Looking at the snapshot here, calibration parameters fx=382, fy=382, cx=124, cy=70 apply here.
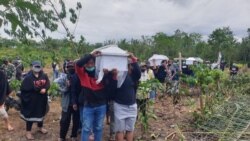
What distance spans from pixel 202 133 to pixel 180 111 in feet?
8.39

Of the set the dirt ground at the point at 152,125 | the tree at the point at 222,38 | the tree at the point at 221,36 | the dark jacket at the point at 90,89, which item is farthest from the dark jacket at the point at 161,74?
the tree at the point at 221,36

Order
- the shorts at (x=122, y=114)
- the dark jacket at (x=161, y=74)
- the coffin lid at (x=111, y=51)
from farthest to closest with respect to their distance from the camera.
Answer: the dark jacket at (x=161, y=74) → the shorts at (x=122, y=114) → the coffin lid at (x=111, y=51)

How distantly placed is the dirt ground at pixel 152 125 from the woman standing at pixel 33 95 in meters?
0.35

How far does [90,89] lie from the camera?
4961mm

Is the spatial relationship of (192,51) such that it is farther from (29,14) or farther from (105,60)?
(29,14)

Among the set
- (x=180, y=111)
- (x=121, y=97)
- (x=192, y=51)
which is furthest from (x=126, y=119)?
(x=192, y=51)

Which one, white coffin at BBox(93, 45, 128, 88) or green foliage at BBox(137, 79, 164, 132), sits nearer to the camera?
white coffin at BBox(93, 45, 128, 88)

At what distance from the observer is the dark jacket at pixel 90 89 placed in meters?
4.94

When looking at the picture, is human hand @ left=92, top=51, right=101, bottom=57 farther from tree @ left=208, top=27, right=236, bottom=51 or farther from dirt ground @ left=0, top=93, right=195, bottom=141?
tree @ left=208, top=27, right=236, bottom=51

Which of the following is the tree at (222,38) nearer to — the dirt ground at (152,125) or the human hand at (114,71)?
the dirt ground at (152,125)

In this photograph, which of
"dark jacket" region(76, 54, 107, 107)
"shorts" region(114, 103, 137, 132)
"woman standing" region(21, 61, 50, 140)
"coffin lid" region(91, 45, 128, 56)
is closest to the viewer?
"coffin lid" region(91, 45, 128, 56)

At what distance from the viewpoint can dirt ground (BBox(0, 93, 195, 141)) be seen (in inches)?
245

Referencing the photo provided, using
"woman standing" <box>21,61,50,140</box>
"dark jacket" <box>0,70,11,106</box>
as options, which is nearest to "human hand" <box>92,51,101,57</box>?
"woman standing" <box>21,61,50,140</box>

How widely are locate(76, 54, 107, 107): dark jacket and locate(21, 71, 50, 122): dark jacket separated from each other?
1.32 meters
